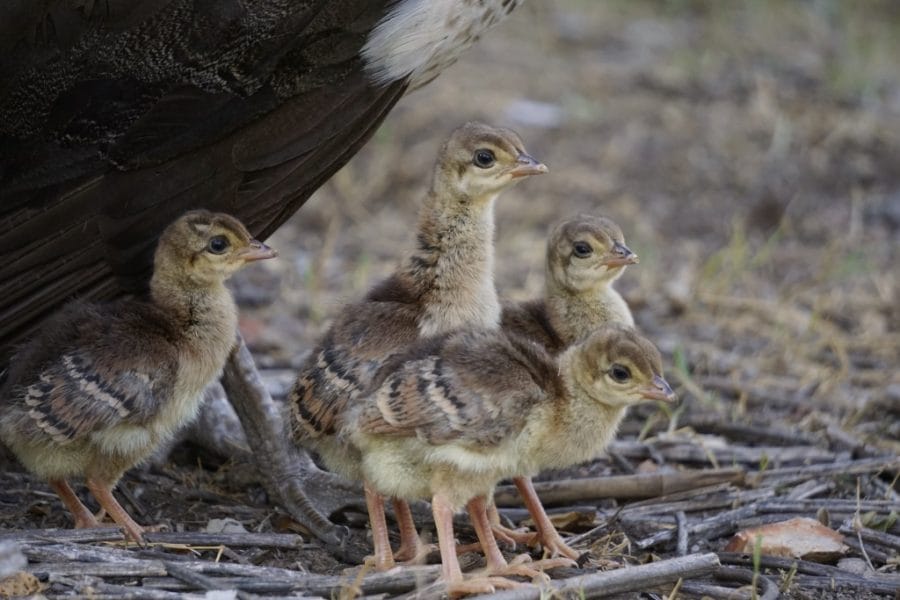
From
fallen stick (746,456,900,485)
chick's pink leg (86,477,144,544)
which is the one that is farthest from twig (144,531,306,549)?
fallen stick (746,456,900,485)

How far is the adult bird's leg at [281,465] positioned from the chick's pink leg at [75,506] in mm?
589

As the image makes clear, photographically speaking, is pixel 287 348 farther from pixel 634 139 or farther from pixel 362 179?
pixel 634 139

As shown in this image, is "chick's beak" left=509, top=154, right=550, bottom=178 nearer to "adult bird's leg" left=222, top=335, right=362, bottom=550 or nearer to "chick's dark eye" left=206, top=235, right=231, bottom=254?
"chick's dark eye" left=206, top=235, right=231, bottom=254

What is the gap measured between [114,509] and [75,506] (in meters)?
0.14

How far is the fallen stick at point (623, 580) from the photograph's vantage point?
3416 mm

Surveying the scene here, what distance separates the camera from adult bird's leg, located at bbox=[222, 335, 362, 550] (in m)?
4.17

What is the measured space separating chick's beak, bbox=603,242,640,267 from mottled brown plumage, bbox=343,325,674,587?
0.49 metres

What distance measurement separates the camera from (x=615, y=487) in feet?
14.6

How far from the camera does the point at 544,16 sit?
36.1 feet

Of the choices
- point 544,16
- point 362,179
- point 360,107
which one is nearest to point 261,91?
point 360,107

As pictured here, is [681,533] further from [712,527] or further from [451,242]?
[451,242]

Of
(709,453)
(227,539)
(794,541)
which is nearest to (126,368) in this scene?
(227,539)

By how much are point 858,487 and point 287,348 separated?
2397mm

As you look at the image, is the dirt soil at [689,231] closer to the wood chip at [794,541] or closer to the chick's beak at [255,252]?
the wood chip at [794,541]
